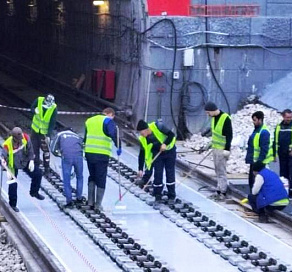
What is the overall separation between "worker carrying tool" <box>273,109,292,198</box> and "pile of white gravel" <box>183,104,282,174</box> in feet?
6.68

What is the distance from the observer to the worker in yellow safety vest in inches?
664

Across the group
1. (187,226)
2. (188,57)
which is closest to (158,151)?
(187,226)

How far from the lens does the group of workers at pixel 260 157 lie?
1563 cm

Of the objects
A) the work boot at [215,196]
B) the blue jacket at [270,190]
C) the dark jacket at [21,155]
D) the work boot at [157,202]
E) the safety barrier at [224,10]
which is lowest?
the work boot at [215,196]

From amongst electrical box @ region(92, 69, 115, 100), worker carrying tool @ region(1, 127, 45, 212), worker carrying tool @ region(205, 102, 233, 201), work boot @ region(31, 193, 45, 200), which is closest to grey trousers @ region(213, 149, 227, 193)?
worker carrying tool @ region(205, 102, 233, 201)

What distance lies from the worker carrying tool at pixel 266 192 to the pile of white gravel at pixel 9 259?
3.86 metres

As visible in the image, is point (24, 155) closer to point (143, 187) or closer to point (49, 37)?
point (143, 187)

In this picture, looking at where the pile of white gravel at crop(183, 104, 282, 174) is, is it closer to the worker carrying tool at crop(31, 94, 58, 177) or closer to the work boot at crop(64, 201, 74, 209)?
the worker carrying tool at crop(31, 94, 58, 177)

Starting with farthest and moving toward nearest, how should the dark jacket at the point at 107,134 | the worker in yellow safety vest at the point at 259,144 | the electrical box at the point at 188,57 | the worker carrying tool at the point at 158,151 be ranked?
the electrical box at the point at 188,57 → the worker carrying tool at the point at 158,151 → the worker in yellow safety vest at the point at 259,144 → the dark jacket at the point at 107,134

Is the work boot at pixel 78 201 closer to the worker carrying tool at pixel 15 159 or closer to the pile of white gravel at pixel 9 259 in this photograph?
the worker carrying tool at pixel 15 159

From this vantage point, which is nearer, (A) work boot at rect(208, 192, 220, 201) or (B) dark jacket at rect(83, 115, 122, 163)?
(B) dark jacket at rect(83, 115, 122, 163)

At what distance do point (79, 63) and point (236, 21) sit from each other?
Result: 9.68 meters

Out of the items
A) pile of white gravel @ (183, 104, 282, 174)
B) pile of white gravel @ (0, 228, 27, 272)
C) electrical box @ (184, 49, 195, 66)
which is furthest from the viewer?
electrical box @ (184, 49, 195, 66)

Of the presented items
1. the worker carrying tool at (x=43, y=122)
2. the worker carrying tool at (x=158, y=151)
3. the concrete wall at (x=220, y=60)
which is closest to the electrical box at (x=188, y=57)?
the concrete wall at (x=220, y=60)
